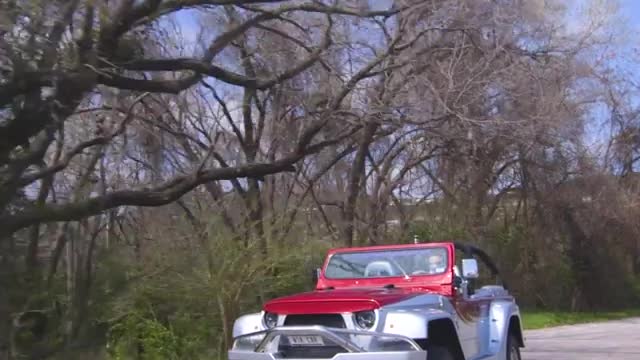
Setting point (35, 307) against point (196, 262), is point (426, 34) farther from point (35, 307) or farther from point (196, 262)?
point (35, 307)

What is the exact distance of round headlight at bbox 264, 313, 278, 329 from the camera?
33.4ft

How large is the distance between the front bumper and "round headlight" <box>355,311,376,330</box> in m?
0.18

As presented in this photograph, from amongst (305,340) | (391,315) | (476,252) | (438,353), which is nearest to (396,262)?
(476,252)

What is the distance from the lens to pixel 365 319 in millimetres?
9570

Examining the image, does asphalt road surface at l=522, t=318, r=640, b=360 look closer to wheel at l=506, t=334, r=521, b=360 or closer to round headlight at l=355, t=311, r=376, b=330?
wheel at l=506, t=334, r=521, b=360

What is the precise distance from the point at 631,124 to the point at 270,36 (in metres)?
18.9

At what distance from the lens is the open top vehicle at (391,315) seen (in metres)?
9.41

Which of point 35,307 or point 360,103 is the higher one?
point 360,103

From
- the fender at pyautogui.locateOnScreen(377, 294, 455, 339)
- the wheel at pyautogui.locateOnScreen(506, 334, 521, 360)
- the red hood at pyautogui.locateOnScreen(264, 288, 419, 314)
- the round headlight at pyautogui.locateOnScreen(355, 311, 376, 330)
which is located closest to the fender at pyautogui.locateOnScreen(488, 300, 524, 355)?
the wheel at pyautogui.locateOnScreen(506, 334, 521, 360)

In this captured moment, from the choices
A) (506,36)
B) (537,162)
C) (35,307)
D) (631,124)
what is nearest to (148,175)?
(506,36)

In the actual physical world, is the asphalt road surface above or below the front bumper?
below

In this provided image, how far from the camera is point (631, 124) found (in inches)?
1372

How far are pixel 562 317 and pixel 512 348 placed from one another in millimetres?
A: 19846

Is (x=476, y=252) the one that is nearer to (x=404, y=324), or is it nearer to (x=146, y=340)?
(x=404, y=324)
